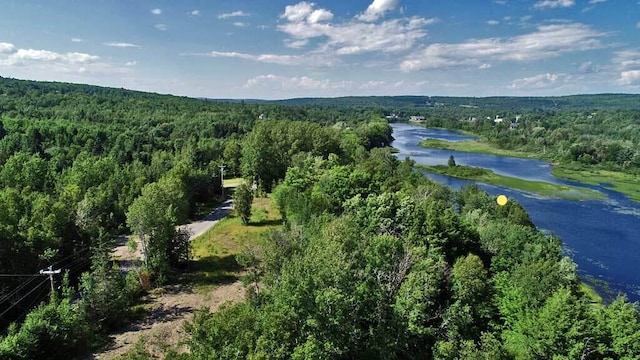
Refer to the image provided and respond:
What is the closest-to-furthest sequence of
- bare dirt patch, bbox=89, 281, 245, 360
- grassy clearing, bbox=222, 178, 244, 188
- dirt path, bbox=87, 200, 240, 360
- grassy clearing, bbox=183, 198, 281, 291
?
bare dirt patch, bbox=89, 281, 245, 360, dirt path, bbox=87, 200, 240, 360, grassy clearing, bbox=183, 198, 281, 291, grassy clearing, bbox=222, 178, 244, 188

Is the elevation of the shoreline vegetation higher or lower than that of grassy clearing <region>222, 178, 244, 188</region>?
lower

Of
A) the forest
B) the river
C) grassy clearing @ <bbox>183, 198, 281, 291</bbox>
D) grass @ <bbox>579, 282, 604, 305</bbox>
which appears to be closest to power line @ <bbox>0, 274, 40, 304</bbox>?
the forest

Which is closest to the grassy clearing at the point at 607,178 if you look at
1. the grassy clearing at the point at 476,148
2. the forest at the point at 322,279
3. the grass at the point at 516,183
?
the grass at the point at 516,183

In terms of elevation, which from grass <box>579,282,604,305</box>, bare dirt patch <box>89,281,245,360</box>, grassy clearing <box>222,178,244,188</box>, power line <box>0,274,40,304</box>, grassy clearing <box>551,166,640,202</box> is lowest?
grass <box>579,282,604,305</box>

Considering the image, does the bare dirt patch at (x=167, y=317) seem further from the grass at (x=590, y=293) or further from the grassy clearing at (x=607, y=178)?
the grassy clearing at (x=607, y=178)

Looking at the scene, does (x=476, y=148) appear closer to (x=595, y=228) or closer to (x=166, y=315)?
(x=595, y=228)

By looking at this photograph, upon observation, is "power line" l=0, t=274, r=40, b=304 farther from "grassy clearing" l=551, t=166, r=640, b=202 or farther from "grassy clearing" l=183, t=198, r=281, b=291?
"grassy clearing" l=551, t=166, r=640, b=202

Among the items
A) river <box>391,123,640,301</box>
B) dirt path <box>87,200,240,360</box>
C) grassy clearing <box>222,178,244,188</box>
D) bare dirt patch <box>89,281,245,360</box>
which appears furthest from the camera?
grassy clearing <box>222,178,244,188</box>
